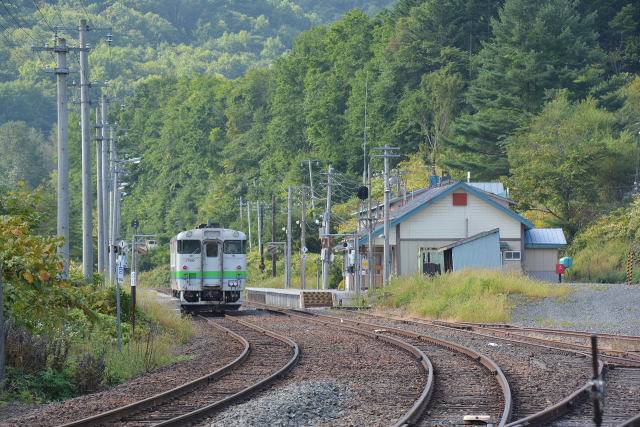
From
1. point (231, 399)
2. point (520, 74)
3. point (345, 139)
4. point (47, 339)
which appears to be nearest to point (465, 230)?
point (520, 74)

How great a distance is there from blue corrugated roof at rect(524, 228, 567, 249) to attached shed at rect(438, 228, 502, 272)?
5.18 meters

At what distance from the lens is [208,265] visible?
3091cm

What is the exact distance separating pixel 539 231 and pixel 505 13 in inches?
1137

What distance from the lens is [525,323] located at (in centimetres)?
2544

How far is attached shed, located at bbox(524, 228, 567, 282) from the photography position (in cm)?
4578

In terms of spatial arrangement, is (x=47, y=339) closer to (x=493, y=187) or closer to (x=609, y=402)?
(x=609, y=402)

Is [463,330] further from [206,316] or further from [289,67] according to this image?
[289,67]

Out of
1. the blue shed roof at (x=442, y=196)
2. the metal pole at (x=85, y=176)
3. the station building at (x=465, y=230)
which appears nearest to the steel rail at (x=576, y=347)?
the metal pole at (x=85, y=176)

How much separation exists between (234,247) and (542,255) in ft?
69.1

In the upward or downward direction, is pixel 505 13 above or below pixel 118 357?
above

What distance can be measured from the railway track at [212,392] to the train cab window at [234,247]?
39.3ft

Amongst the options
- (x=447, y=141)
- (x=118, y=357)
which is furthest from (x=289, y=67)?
(x=118, y=357)

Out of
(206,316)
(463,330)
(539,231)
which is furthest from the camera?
(539,231)

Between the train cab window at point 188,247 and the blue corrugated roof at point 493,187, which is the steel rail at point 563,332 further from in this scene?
the blue corrugated roof at point 493,187
